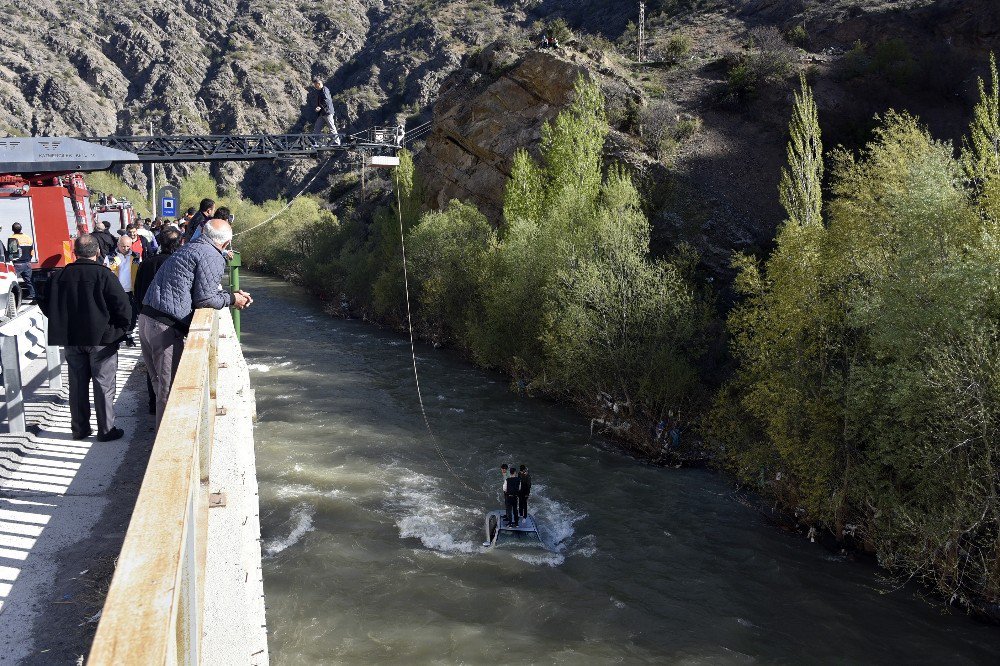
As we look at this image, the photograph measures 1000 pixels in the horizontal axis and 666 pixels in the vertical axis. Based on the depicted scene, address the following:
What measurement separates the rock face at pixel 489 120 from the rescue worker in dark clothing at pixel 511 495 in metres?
25.1

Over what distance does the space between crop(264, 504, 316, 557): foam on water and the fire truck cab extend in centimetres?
669

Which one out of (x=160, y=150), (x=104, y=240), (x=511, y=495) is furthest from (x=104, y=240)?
(x=160, y=150)

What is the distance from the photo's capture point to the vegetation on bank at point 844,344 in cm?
1212

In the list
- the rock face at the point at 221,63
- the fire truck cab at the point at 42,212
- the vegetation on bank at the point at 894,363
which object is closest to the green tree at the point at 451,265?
the vegetation on bank at the point at 894,363

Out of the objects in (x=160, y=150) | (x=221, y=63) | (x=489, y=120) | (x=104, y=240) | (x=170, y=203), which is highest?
(x=221, y=63)

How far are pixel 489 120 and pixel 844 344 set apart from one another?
28.3 meters

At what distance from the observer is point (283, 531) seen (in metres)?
14.4

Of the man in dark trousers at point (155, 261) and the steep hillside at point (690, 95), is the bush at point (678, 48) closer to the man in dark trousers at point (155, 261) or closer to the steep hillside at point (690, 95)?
the steep hillside at point (690, 95)

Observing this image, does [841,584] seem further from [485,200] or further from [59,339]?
[485,200]

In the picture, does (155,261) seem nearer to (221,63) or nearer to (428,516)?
(428,516)

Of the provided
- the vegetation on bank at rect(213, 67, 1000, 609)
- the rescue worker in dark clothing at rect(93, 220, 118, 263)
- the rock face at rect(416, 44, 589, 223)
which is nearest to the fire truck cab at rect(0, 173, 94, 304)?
the rescue worker in dark clothing at rect(93, 220, 118, 263)

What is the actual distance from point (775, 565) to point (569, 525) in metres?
4.09

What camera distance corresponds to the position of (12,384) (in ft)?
26.3

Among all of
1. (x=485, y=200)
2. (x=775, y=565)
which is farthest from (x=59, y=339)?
(x=485, y=200)
